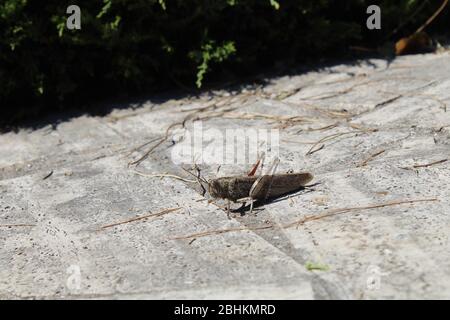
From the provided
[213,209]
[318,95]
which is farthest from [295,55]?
[213,209]

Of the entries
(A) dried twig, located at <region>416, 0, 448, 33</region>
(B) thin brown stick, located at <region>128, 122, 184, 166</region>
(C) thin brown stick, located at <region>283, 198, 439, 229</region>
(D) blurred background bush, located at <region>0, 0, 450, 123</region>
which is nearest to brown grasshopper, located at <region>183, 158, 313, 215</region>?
(C) thin brown stick, located at <region>283, 198, 439, 229</region>

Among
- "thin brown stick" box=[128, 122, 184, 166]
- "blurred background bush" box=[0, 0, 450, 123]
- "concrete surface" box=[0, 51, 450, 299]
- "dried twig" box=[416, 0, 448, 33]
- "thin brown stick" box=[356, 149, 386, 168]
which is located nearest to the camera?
"concrete surface" box=[0, 51, 450, 299]

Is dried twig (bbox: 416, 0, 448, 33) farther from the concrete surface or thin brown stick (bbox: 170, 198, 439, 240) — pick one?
thin brown stick (bbox: 170, 198, 439, 240)

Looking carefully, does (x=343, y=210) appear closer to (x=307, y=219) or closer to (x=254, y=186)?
(x=307, y=219)

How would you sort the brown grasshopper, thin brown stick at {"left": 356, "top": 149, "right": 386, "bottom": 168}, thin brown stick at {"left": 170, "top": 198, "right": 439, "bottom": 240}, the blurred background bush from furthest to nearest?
the blurred background bush
thin brown stick at {"left": 356, "top": 149, "right": 386, "bottom": 168}
the brown grasshopper
thin brown stick at {"left": 170, "top": 198, "right": 439, "bottom": 240}

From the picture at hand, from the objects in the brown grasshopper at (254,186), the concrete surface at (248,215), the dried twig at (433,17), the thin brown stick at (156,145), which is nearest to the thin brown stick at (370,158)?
the concrete surface at (248,215)
